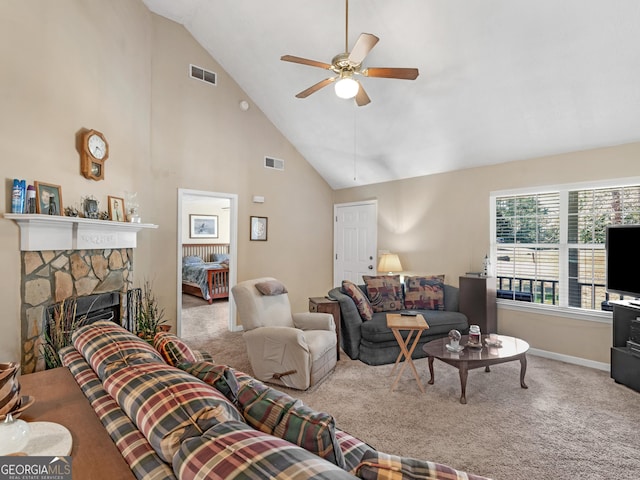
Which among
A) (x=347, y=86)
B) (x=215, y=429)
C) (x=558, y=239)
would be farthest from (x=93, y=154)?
(x=558, y=239)

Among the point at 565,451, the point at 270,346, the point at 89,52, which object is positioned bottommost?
the point at 565,451

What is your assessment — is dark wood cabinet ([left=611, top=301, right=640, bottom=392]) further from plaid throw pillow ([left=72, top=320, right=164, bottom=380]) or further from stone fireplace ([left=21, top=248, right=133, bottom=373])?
stone fireplace ([left=21, top=248, right=133, bottom=373])

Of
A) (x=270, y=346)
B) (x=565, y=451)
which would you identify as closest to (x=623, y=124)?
(x=565, y=451)

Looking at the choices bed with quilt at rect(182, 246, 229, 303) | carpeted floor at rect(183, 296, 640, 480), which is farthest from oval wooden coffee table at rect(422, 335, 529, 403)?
bed with quilt at rect(182, 246, 229, 303)

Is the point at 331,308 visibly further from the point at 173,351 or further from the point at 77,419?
the point at 77,419

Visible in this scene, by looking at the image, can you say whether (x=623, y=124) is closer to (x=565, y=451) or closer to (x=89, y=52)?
(x=565, y=451)

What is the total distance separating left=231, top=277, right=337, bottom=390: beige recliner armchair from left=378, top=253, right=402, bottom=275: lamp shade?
1.80 metres

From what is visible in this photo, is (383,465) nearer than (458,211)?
Yes

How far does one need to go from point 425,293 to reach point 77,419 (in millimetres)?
3932

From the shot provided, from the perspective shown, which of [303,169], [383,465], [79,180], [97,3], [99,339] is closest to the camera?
[383,465]

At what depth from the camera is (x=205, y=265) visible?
26.2 feet

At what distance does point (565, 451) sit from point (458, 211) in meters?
3.16

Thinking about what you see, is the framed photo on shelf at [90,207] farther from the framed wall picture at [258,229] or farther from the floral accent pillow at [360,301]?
the floral accent pillow at [360,301]

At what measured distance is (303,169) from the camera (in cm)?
612
